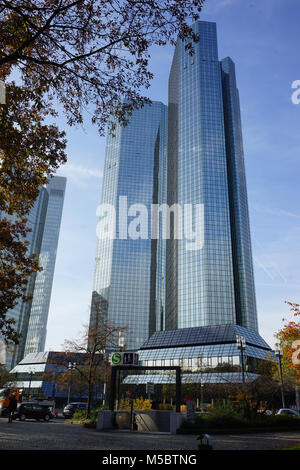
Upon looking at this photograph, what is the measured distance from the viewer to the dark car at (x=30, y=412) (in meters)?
33.4

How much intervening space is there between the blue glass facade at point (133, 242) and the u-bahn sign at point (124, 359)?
116 meters

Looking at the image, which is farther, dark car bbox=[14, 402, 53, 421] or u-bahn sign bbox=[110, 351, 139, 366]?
dark car bbox=[14, 402, 53, 421]

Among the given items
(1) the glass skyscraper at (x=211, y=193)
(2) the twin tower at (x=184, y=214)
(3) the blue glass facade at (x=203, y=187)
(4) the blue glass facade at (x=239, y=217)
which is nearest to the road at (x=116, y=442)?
(2) the twin tower at (x=184, y=214)

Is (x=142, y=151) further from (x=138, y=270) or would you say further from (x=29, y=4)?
(x=29, y=4)

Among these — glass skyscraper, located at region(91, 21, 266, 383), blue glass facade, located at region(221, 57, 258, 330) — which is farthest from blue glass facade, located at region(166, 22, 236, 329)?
blue glass facade, located at region(221, 57, 258, 330)

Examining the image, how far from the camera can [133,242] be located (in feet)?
525

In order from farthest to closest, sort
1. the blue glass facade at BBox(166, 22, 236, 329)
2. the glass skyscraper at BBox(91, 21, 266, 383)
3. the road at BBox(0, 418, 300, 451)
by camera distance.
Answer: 1. the blue glass facade at BBox(166, 22, 236, 329)
2. the glass skyscraper at BBox(91, 21, 266, 383)
3. the road at BBox(0, 418, 300, 451)

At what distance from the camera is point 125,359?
24.0 metres

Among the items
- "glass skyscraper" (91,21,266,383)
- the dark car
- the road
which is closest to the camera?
the road

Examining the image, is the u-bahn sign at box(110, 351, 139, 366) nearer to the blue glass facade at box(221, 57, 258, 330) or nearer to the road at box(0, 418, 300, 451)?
the road at box(0, 418, 300, 451)

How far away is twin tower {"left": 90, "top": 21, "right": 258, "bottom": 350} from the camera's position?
11669cm
